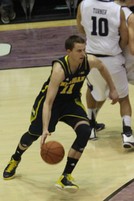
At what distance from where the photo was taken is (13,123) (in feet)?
21.5

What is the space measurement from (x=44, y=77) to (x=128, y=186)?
330cm

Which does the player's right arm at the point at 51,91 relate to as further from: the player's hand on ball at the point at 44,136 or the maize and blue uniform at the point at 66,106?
the maize and blue uniform at the point at 66,106

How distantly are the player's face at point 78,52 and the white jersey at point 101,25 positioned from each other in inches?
34.7

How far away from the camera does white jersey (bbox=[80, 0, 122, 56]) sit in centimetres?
545

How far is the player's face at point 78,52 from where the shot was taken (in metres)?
4.68

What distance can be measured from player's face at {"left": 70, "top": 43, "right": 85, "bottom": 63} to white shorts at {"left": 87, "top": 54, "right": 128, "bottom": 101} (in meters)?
0.93

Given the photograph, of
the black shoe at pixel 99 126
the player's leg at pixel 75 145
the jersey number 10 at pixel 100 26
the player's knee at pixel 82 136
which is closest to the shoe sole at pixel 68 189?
the player's leg at pixel 75 145

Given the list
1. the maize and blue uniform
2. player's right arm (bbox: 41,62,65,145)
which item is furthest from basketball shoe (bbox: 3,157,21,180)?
player's right arm (bbox: 41,62,65,145)

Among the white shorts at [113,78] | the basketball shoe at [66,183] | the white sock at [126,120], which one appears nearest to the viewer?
the basketball shoe at [66,183]

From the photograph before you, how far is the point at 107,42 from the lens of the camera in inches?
220

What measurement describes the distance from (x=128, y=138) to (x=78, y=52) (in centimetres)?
141

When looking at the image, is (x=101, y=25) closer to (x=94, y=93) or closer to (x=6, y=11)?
(x=94, y=93)

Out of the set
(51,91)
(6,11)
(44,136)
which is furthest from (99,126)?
(6,11)

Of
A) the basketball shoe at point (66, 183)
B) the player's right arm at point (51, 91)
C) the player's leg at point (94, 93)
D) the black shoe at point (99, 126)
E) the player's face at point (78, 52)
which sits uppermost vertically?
the player's face at point (78, 52)
